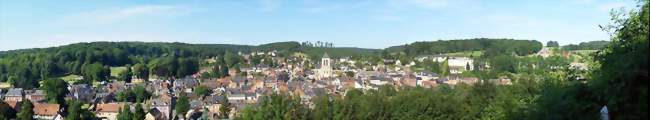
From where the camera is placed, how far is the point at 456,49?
141 m

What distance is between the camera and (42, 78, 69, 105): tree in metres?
Result: 63.1

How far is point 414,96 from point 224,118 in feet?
57.4

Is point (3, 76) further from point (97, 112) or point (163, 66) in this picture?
point (97, 112)

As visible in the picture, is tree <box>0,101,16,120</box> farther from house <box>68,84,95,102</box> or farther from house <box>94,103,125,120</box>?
house <box>68,84,95,102</box>

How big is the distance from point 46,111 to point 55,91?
9.98 m

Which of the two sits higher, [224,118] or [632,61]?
[632,61]

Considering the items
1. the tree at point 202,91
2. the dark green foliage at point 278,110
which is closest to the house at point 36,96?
the tree at point 202,91

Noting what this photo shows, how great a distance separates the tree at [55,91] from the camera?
63088mm

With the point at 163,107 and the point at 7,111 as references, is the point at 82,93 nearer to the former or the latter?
the point at 163,107

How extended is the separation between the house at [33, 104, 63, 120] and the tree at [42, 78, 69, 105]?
5.78 m

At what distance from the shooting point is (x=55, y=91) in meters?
64.4

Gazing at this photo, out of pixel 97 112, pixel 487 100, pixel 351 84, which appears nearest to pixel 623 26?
pixel 487 100

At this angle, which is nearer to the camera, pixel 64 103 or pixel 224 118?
pixel 224 118

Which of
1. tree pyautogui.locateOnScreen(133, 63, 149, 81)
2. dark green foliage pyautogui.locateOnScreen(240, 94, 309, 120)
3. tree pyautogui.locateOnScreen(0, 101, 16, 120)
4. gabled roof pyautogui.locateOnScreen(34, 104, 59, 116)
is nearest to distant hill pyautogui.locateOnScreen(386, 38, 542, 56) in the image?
tree pyautogui.locateOnScreen(133, 63, 149, 81)
